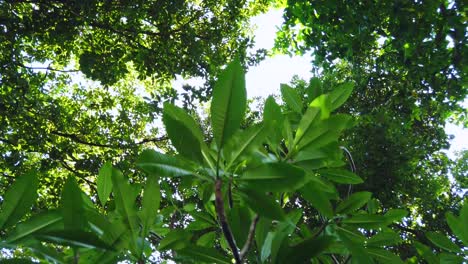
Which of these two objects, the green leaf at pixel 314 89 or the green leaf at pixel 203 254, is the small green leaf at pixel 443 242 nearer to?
the green leaf at pixel 314 89

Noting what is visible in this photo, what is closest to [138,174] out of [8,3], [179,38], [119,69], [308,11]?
[119,69]

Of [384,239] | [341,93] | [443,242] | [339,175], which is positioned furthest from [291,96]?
[443,242]

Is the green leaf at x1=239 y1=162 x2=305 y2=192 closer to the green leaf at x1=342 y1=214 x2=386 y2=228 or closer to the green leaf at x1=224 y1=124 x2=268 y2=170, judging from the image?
the green leaf at x1=224 y1=124 x2=268 y2=170

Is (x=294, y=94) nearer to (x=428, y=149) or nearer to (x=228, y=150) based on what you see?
(x=228, y=150)

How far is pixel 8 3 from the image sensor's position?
596cm

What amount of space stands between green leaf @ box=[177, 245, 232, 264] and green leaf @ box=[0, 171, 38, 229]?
42 centimetres

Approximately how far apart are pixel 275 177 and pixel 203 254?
1.12 feet

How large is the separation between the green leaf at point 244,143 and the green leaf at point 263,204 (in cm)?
9

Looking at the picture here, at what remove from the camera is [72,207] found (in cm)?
92

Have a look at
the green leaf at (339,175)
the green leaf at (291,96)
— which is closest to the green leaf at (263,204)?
the green leaf at (339,175)

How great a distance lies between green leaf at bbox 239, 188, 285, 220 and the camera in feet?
3.12

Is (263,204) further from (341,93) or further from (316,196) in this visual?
(341,93)

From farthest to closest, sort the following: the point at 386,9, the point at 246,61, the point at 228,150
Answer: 1. the point at 246,61
2. the point at 386,9
3. the point at 228,150

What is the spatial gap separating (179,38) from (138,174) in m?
2.55
